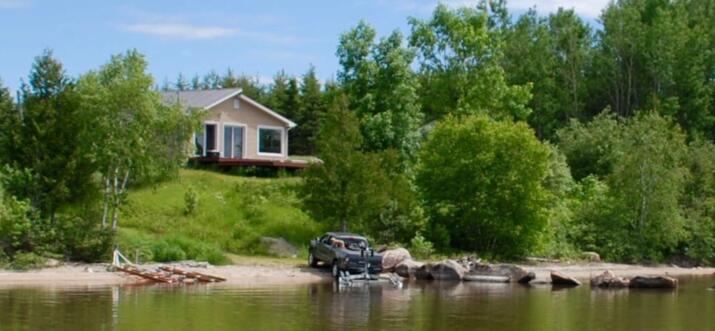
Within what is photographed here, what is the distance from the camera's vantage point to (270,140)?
216 ft

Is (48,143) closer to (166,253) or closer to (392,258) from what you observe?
(166,253)

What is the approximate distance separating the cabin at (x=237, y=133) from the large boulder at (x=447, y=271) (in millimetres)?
18199

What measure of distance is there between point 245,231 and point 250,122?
1674 centimetres

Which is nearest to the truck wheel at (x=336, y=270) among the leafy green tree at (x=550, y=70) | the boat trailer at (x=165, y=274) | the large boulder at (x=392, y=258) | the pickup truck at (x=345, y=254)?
the pickup truck at (x=345, y=254)

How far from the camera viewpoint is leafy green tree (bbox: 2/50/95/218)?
40.8 m

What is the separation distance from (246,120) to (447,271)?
23.6 metres

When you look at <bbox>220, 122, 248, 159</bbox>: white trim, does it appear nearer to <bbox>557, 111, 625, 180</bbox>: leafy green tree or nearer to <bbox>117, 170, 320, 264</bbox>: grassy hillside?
<bbox>117, 170, 320, 264</bbox>: grassy hillside

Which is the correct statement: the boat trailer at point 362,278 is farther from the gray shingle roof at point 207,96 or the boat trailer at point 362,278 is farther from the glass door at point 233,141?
the glass door at point 233,141

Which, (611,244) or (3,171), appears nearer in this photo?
(3,171)

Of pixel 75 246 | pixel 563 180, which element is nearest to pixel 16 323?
pixel 75 246

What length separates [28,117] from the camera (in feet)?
134

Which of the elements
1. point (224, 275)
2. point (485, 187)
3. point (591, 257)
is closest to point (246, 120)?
point (485, 187)

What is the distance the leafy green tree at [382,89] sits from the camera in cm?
6125

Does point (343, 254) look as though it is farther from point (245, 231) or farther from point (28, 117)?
point (28, 117)
